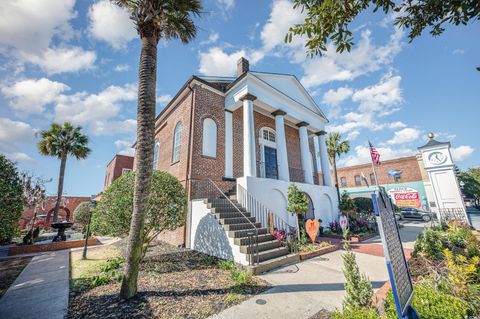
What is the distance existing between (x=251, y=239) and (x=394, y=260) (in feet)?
15.7

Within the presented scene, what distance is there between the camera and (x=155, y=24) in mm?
5512

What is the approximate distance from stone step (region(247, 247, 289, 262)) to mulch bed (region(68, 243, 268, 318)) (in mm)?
849

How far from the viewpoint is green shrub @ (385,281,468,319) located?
7.57 feet

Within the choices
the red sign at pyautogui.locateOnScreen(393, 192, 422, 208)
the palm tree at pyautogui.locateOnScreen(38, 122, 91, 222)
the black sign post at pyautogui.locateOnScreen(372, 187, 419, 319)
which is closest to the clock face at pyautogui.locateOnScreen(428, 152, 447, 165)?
the black sign post at pyautogui.locateOnScreen(372, 187, 419, 319)

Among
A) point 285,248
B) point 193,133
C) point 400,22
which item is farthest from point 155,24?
point 285,248

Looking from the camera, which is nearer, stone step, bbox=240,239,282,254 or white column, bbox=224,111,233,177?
stone step, bbox=240,239,282,254

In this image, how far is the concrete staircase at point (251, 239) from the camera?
6088mm

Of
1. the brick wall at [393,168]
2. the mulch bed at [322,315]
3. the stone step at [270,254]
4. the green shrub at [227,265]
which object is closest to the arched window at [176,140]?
the green shrub at [227,265]

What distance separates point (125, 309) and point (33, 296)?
2721 millimetres

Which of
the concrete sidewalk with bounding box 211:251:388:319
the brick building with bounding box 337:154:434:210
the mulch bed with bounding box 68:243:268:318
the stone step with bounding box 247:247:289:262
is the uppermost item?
the brick building with bounding box 337:154:434:210

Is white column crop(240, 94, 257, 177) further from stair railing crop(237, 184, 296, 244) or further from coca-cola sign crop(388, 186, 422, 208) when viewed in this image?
coca-cola sign crop(388, 186, 422, 208)

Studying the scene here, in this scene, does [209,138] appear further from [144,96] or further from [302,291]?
[302,291]

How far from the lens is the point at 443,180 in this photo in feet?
41.6

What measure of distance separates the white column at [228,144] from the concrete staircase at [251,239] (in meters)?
2.99
